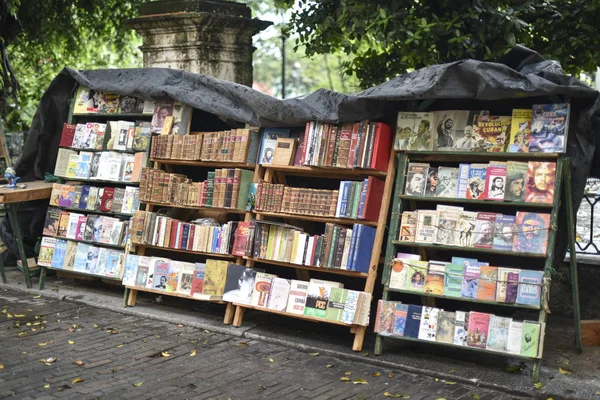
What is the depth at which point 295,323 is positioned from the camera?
6.93 m

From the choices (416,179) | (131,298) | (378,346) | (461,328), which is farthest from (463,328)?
(131,298)

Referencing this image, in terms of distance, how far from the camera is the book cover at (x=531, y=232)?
5418mm

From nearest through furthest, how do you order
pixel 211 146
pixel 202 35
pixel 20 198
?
1. pixel 211 146
2. pixel 20 198
3. pixel 202 35

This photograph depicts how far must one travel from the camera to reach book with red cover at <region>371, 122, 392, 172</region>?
598cm

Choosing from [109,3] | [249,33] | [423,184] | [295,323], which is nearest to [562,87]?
[423,184]

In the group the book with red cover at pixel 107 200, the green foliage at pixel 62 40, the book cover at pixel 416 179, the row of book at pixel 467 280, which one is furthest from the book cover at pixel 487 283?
the green foliage at pixel 62 40

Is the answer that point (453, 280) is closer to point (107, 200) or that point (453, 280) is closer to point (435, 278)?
point (435, 278)

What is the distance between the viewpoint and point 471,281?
5590 mm

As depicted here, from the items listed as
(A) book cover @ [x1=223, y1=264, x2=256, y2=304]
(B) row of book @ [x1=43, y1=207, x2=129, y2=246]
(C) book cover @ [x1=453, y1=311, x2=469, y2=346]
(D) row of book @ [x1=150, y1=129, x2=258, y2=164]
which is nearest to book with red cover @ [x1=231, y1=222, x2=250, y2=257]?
(A) book cover @ [x1=223, y1=264, x2=256, y2=304]

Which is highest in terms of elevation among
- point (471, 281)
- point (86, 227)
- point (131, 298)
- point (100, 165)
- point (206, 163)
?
point (206, 163)

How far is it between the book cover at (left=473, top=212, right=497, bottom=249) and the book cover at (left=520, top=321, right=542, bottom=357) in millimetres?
626

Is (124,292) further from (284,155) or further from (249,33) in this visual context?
(249,33)

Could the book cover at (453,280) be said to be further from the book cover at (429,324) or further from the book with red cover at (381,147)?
the book with red cover at (381,147)

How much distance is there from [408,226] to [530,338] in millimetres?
1210
